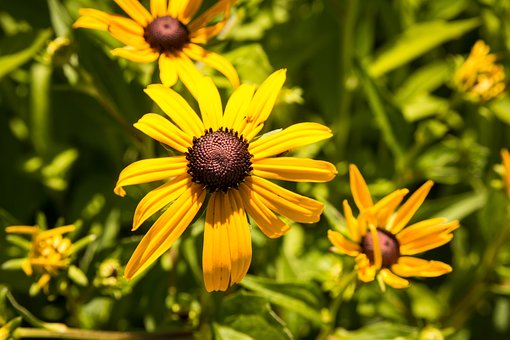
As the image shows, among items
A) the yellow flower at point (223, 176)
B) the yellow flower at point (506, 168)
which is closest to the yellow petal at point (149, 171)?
the yellow flower at point (223, 176)

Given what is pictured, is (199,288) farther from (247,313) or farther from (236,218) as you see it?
(236,218)

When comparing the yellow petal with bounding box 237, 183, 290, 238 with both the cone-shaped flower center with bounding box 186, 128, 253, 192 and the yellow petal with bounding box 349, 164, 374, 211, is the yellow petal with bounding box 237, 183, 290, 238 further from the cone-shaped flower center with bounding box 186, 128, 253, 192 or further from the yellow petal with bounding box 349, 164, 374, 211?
the yellow petal with bounding box 349, 164, 374, 211

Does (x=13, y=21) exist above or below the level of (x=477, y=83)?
above

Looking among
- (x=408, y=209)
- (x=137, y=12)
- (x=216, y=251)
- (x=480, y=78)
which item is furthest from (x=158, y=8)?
(x=480, y=78)

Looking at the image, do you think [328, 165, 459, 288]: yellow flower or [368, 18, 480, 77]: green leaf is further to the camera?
[368, 18, 480, 77]: green leaf

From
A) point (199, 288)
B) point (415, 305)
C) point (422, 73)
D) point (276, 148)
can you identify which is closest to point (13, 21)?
point (199, 288)

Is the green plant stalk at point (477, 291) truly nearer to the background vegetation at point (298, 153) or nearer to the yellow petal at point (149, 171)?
the background vegetation at point (298, 153)

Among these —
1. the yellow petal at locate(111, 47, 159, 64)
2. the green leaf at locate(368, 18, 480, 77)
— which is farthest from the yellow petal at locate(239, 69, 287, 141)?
the green leaf at locate(368, 18, 480, 77)

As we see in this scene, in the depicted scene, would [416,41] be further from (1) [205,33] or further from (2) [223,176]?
(2) [223,176]
